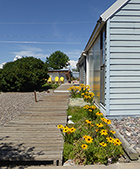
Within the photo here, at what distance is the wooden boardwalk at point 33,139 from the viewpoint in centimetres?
228

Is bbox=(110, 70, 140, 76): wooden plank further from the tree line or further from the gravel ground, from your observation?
the tree line

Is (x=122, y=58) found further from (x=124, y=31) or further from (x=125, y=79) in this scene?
(x=124, y=31)

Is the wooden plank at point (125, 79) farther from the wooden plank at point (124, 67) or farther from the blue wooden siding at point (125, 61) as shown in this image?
the wooden plank at point (124, 67)

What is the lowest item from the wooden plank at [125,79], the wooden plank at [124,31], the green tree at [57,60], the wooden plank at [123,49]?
the wooden plank at [125,79]

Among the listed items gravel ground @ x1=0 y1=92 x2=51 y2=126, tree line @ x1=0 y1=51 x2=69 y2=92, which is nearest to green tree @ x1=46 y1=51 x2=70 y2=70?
tree line @ x1=0 y1=51 x2=69 y2=92

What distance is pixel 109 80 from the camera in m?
4.13

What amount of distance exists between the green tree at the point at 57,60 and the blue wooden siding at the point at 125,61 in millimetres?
52672

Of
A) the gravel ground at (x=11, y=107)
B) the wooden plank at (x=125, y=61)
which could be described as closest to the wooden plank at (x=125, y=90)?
the wooden plank at (x=125, y=61)

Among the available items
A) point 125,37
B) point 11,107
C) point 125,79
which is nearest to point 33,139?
point 125,79

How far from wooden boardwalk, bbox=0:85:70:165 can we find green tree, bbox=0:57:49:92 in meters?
7.91

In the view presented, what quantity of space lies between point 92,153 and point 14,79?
11.2m

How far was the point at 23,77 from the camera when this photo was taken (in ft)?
38.7

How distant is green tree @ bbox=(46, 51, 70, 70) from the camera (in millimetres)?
56969

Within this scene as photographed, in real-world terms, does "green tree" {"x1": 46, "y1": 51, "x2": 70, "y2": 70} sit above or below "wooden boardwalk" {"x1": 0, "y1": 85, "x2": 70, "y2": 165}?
above
